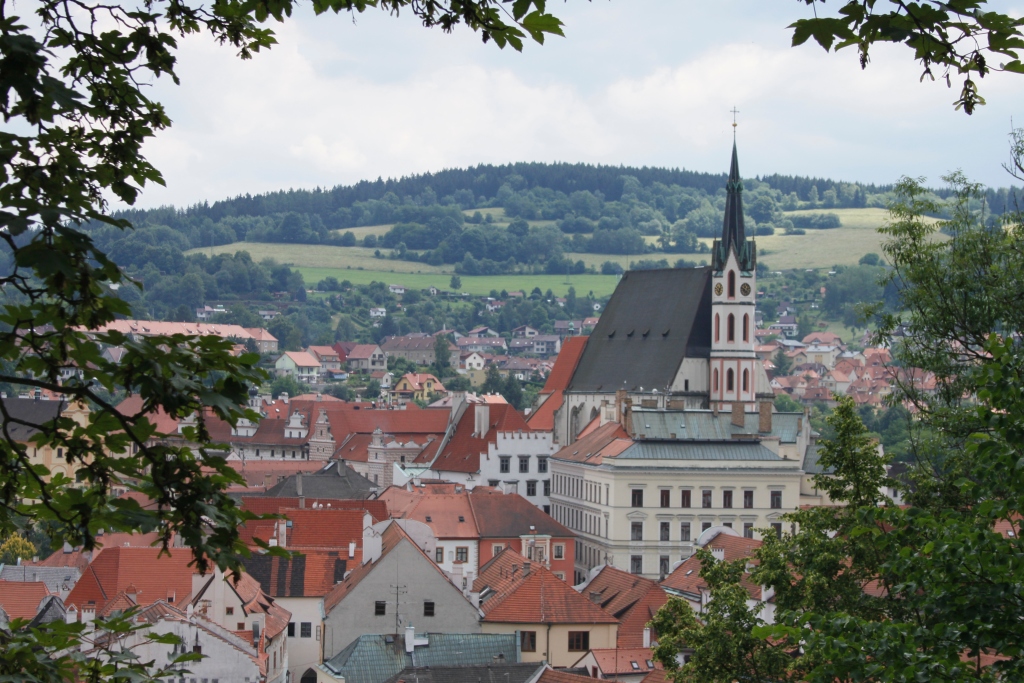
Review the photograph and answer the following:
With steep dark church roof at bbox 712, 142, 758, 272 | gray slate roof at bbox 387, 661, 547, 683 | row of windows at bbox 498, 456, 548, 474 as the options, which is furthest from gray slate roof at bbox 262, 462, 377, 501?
gray slate roof at bbox 387, 661, 547, 683

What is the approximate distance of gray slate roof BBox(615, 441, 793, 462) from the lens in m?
80.7

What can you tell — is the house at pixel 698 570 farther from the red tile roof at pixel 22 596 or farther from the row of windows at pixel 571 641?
the red tile roof at pixel 22 596

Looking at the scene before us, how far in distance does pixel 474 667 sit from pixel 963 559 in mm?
30292

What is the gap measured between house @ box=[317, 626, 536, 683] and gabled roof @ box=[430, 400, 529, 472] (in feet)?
159

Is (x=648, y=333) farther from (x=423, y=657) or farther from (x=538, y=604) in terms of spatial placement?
(x=423, y=657)

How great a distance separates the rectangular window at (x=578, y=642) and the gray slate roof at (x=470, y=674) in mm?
9603

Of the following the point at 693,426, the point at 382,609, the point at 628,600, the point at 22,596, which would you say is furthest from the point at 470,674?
the point at 693,426

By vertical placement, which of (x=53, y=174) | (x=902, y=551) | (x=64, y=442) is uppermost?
(x=53, y=174)

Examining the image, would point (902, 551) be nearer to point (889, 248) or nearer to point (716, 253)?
point (889, 248)

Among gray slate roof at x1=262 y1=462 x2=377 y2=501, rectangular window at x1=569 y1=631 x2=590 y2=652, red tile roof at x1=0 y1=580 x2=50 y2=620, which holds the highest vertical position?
red tile roof at x1=0 y1=580 x2=50 y2=620

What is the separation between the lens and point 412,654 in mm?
46656

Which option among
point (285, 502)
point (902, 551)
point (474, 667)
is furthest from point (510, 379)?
point (902, 551)

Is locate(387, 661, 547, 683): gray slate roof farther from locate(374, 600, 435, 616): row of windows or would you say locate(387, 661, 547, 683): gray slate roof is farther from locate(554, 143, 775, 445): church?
locate(554, 143, 775, 445): church

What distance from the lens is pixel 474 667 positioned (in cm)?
4294
